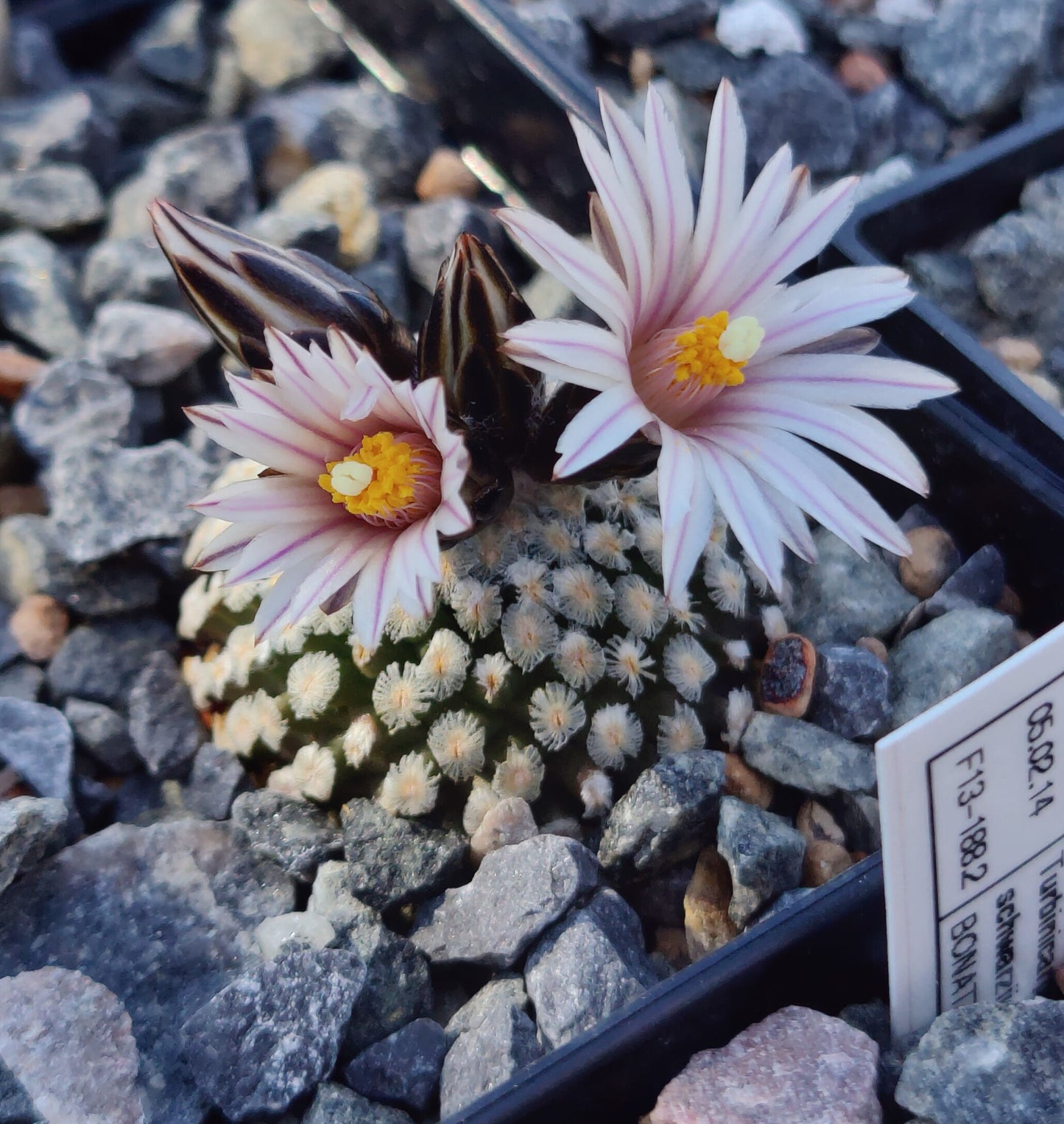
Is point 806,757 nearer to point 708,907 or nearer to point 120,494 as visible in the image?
point 708,907

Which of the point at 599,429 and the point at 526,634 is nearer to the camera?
the point at 599,429

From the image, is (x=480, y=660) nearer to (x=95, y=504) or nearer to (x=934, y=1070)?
(x=934, y=1070)

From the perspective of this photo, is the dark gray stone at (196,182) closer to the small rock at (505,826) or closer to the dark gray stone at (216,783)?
the dark gray stone at (216,783)

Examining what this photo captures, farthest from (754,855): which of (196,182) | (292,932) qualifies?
(196,182)

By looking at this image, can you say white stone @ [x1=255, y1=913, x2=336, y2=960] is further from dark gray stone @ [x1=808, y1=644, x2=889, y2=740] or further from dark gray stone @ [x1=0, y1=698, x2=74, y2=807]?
dark gray stone @ [x1=808, y1=644, x2=889, y2=740]

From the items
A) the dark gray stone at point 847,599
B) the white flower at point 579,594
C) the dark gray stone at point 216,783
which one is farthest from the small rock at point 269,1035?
the dark gray stone at point 847,599

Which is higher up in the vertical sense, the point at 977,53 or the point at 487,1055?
the point at 977,53
